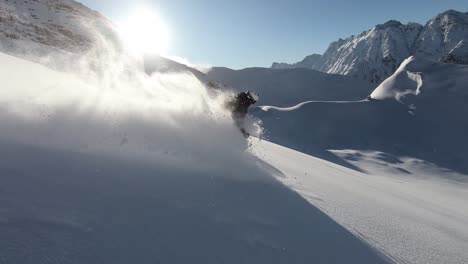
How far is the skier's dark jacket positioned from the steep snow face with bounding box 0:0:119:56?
3348 cm

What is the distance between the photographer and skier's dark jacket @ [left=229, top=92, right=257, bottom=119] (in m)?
12.2

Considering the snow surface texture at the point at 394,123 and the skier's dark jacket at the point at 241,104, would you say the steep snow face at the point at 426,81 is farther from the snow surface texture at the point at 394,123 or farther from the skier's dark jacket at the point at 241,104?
the skier's dark jacket at the point at 241,104

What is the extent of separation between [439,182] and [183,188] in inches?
1691

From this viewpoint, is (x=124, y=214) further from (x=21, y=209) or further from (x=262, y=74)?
(x=262, y=74)

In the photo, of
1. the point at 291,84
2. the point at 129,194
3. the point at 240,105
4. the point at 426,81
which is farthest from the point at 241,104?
the point at 291,84

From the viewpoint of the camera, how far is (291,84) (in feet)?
435

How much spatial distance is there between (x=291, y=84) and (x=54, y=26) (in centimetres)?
8969

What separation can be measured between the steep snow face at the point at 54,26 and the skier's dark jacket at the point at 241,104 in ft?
110

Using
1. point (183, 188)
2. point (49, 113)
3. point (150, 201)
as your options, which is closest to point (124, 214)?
point (150, 201)

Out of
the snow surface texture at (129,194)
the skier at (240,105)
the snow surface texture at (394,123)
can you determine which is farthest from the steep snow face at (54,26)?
the snow surface texture at (129,194)

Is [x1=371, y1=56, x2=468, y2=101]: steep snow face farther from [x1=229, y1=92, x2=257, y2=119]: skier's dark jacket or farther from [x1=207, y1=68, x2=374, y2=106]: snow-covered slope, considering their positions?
[x1=229, y1=92, x2=257, y2=119]: skier's dark jacket

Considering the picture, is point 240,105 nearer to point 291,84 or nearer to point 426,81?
point 426,81

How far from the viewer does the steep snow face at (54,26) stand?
158 ft

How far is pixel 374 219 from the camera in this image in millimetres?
6867
